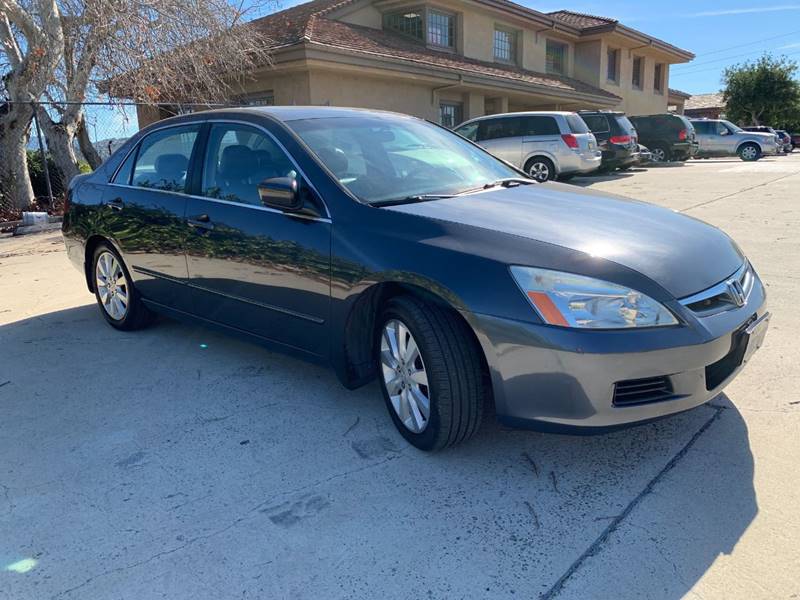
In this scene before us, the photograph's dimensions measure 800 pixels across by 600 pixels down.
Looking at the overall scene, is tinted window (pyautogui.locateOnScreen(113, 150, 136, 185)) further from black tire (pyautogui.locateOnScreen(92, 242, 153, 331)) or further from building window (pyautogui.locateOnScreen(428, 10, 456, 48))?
building window (pyautogui.locateOnScreen(428, 10, 456, 48))

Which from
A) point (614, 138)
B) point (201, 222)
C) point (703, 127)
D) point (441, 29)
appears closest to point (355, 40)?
point (441, 29)

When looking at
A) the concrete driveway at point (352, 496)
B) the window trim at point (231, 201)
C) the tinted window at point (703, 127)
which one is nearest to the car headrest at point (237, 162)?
the window trim at point (231, 201)

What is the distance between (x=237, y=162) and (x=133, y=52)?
9.48 metres

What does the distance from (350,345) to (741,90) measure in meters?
49.1

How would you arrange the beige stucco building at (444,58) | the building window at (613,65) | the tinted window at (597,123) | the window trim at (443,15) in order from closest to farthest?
1. the beige stucco building at (444,58)
2. the tinted window at (597,123)
3. the window trim at (443,15)
4. the building window at (613,65)

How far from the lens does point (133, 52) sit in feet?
38.2

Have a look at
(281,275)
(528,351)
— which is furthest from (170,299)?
(528,351)

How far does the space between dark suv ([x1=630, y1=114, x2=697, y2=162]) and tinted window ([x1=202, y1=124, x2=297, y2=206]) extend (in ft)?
68.8

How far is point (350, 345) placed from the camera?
10.7 ft

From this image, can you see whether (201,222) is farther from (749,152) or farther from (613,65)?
(613,65)

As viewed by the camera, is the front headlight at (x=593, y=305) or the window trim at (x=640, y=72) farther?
the window trim at (x=640, y=72)

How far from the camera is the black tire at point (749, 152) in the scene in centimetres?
2544

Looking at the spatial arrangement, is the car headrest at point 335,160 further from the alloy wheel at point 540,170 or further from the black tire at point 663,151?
the black tire at point 663,151

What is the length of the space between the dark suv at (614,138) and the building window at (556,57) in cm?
1068
